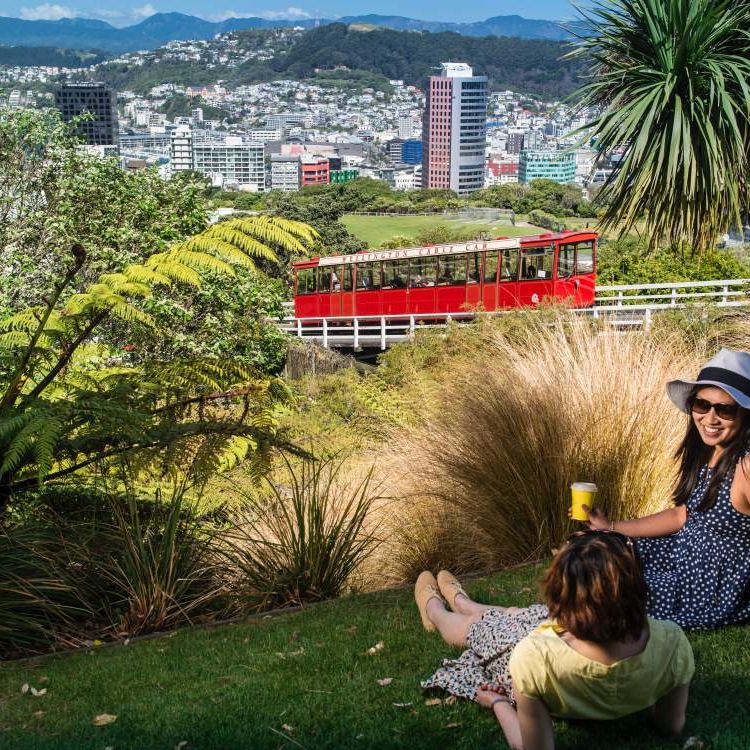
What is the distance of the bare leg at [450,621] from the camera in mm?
4016

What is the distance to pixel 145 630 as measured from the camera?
530 centimetres

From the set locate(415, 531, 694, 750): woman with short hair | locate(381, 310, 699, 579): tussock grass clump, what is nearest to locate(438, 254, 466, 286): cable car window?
locate(381, 310, 699, 579): tussock grass clump

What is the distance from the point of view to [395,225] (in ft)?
306

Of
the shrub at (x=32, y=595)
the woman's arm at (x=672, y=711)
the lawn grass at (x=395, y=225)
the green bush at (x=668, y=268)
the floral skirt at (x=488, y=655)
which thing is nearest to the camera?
the woman's arm at (x=672, y=711)

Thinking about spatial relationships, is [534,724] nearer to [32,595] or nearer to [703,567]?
[703,567]

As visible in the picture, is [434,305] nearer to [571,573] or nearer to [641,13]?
[641,13]

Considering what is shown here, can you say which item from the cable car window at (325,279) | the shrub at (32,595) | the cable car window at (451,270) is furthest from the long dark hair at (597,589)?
the cable car window at (325,279)

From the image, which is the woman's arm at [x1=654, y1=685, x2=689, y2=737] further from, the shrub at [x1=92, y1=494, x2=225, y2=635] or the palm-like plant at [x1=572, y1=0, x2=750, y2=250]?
the palm-like plant at [x1=572, y1=0, x2=750, y2=250]

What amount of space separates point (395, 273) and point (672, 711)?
2121 centimetres

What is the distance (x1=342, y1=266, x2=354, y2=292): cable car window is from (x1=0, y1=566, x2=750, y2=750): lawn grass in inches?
799

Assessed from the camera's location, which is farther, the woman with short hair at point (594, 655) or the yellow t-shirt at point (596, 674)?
the yellow t-shirt at point (596, 674)

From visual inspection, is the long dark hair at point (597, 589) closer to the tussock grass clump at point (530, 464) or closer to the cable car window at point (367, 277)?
the tussock grass clump at point (530, 464)

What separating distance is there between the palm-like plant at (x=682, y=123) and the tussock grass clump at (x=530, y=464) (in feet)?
19.4

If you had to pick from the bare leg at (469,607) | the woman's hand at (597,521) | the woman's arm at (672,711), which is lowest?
the bare leg at (469,607)
